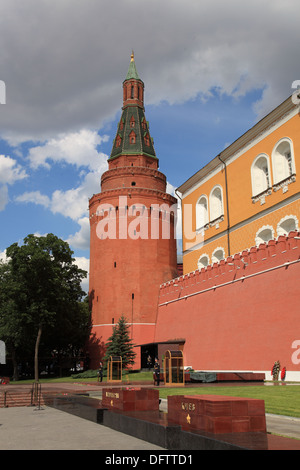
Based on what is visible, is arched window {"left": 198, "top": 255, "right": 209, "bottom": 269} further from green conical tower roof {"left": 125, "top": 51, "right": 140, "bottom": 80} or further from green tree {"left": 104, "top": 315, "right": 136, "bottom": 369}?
green conical tower roof {"left": 125, "top": 51, "right": 140, "bottom": 80}

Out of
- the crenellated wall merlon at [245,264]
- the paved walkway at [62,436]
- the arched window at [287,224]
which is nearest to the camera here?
the paved walkway at [62,436]

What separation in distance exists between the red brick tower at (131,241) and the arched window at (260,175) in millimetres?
14433

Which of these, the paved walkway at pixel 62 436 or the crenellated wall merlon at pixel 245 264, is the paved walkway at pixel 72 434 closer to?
Result: the paved walkway at pixel 62 436

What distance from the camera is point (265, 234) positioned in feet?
82.8

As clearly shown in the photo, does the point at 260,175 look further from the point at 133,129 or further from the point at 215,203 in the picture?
the point at 133,129

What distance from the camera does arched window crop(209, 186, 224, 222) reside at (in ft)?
102

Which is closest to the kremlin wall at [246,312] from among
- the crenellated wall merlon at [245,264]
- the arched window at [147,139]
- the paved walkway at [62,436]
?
the crenellated wall merlon at [245,264]

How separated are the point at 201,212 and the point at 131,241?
778 centimetres

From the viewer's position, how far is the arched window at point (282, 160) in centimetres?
2395

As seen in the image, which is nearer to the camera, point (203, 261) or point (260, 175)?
point (260, 175)

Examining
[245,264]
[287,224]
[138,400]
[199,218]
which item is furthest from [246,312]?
[138,400]

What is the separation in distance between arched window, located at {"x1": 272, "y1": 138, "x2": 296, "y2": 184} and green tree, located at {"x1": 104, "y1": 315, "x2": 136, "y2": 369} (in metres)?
17.4

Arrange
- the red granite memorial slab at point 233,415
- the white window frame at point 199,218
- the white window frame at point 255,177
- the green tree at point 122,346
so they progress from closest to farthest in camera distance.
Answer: the red granite memorial slab at point 233,415
the white window frame at point 255,177
the white window frame at point 199,218
the green tree at point 122,346

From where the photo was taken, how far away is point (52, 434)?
27.9 ft
